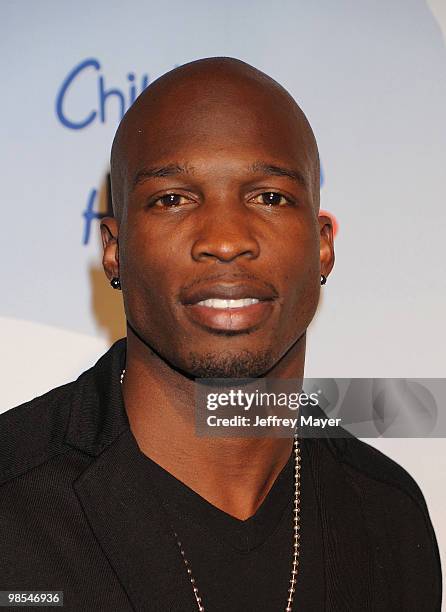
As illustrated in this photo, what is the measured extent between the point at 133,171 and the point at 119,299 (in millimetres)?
493

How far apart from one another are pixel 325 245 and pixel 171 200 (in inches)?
10.0

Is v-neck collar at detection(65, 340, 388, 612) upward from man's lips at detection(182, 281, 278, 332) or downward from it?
downward

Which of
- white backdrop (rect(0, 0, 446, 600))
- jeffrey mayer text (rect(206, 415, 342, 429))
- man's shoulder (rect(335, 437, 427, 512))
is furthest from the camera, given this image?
white backdrop (rect(0, 0, 446, 600))

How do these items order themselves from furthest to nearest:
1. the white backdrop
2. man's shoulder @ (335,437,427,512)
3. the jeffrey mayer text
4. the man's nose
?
1. the white backdrop
2. man's shoulder @ (335,437,427,512)
3. the jeffrey mayer text
4. the man's nose

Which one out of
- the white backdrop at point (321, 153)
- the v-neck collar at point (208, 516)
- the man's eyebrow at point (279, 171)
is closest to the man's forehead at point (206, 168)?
the man's eyebrow at point (279, 171)

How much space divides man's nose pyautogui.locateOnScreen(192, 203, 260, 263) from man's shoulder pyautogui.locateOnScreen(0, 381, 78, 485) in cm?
30

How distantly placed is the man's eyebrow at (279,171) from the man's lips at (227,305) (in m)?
0.15

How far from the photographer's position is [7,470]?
1127 millimetres

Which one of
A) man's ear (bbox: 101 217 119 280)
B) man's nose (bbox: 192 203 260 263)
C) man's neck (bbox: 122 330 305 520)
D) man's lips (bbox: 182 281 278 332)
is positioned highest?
man's ear (bbox: 101 217 119 280)

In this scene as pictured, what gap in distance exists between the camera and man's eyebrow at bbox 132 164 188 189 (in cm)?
111

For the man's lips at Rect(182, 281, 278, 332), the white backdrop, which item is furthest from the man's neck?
the white backdrop

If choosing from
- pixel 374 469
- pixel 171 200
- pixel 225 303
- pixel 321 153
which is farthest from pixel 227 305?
pixel 321 153

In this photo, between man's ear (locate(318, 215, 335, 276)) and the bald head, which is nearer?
the bald head

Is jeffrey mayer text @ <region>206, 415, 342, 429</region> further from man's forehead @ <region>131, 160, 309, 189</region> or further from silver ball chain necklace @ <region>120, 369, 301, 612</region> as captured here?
man's forehead @ <region>131, 160, 309, 189</region>
